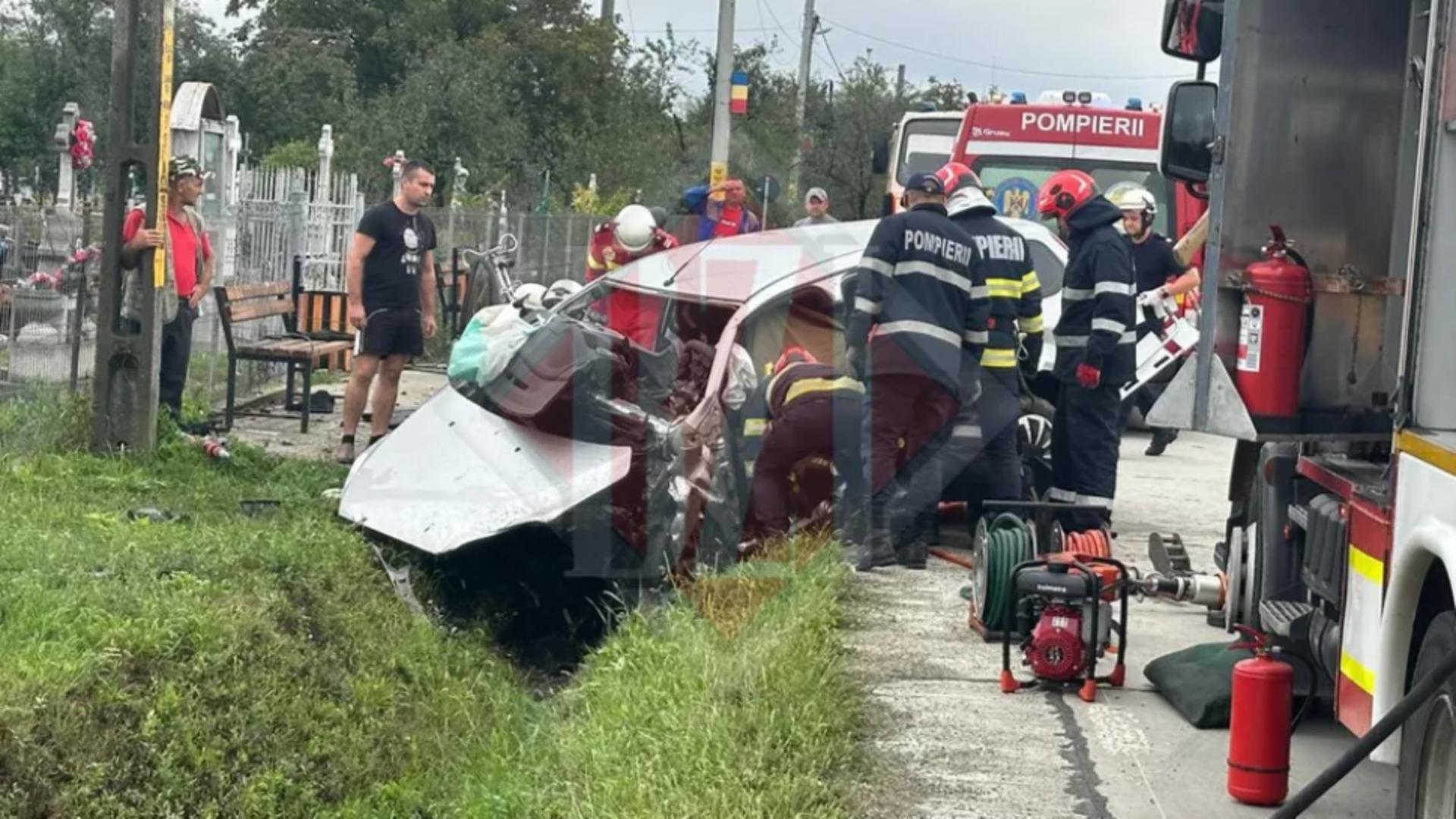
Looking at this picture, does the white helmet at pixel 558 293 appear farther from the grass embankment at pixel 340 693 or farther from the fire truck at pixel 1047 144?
the fire truck at pixel 1047 144

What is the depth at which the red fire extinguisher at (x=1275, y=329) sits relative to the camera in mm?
5434

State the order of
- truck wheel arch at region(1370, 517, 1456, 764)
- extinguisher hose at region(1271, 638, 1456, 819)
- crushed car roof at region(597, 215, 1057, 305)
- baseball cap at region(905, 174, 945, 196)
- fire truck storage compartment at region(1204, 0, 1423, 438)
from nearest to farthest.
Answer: extinguisher hose at region(1271, 638, 1456, 819), truck wheel arch at region(1370, 517, 1456, 764), fire truck storage compartment at region(1204, 0, 1423, 438), baseball cap at region(905, 174, 945, 196), crushed car roof at region(597, 215, 1057, 305)

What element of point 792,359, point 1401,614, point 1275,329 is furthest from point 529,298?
point 1401,614

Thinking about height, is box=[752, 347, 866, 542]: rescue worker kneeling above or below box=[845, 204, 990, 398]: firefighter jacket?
below

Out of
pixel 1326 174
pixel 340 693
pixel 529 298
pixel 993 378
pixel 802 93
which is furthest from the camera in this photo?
pixel 802 93

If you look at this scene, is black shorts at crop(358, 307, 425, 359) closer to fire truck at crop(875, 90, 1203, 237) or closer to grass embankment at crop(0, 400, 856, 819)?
grass embankment at crop(0, 400, 856, 819)

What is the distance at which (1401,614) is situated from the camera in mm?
4316

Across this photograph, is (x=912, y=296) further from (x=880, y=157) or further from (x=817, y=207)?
(x=880, y=157)

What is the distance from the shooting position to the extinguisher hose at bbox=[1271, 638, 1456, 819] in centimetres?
396

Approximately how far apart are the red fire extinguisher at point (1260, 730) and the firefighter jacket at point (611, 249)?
7.64 meters

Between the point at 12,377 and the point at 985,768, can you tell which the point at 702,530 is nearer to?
the point at 985,768

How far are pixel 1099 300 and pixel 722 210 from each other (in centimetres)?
728

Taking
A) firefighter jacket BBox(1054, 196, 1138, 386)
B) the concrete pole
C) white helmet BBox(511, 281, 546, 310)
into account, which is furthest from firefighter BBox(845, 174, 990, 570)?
the concrete pole

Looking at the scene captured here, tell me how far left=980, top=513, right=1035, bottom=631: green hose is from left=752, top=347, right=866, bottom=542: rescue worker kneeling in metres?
1.49
